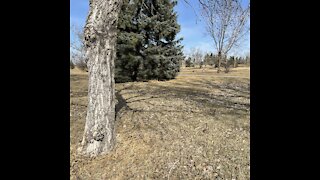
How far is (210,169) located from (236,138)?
1526 mm

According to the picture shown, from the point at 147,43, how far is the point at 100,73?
1582 cm

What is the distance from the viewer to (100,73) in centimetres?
389

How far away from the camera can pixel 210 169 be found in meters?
3.66

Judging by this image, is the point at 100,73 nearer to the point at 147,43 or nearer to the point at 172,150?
the point at 172,150

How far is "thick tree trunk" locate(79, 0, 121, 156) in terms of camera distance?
377 cm

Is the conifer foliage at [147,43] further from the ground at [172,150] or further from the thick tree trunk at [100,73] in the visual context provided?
the thick tree trunk at [100,73]

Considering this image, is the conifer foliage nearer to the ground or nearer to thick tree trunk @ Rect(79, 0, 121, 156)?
the ground

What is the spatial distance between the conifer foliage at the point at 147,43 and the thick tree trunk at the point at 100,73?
46.4ft

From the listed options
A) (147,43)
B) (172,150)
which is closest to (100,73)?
(172,150)

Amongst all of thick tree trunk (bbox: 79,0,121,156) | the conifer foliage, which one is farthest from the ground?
the conifer foliage

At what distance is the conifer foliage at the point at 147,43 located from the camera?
59.3 ft

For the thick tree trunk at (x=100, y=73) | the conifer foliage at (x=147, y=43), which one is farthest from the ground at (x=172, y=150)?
the conifer foliage at (x=147, y=43)

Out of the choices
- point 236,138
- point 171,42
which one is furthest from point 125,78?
point 236,138
